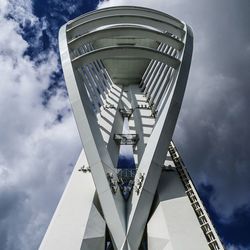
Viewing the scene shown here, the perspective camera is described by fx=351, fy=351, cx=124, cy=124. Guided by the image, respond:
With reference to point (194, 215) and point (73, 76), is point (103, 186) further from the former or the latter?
point (73, 76)

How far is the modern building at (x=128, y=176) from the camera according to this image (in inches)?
558

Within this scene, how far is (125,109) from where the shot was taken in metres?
26.0

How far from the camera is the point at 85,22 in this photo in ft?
69.2

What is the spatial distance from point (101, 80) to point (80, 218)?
13.5 meters

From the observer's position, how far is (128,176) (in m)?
18.6

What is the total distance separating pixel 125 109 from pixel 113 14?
278 inches

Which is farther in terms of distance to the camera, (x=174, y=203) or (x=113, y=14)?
(x=113, y=14)

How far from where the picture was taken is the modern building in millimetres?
14180

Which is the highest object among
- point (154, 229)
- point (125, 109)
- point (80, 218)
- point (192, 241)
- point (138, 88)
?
point (138, 88)

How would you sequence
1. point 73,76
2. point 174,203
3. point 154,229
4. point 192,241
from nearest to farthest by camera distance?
point 192,241 < point 154,229 < point 174,203 < point 73,76

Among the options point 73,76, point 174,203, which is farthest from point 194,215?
point 73,76

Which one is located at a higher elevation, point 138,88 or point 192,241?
point 138,88

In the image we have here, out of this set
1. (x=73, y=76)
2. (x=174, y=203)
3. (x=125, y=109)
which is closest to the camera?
(x=174, y=203)

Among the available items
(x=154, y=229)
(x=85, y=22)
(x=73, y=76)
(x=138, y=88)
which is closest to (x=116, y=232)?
(x=154, y=229)
